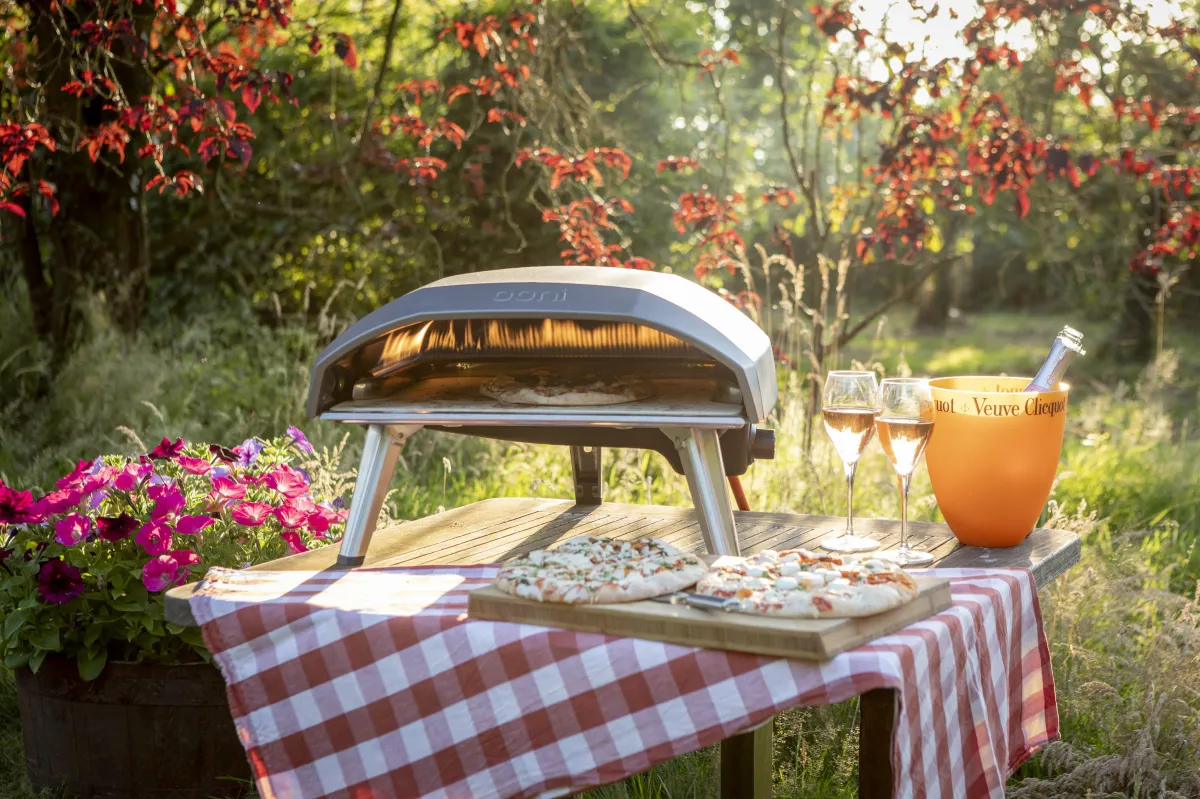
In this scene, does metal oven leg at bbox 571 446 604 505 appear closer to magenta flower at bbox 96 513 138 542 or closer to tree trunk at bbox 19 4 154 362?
magenta flower at bbox 96 513 138 542

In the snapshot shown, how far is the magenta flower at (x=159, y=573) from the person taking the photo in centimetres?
257

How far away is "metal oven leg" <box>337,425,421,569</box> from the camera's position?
2352 millimetres

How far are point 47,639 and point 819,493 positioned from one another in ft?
7.85

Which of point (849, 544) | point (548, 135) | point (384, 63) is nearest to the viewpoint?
point (849, 544)

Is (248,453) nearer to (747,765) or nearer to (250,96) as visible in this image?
(250,96)

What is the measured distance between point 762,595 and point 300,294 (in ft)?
21.3

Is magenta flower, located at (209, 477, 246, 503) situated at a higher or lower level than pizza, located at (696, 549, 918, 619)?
higher

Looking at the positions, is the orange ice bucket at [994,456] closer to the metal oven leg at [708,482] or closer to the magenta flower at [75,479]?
the metal oven leg at [708,482]

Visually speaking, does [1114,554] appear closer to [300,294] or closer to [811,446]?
Answer: [811,446]

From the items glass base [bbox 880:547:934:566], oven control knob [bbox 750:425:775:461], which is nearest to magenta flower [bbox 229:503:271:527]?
oven control knob [bbox 750:425:775:461]

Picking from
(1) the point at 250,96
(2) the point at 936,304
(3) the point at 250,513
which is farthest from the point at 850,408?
(2) the point at 936,304

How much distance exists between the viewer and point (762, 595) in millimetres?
1725

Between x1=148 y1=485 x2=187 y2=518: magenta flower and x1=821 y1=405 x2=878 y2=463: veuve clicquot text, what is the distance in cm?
146

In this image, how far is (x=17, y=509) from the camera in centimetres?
269
